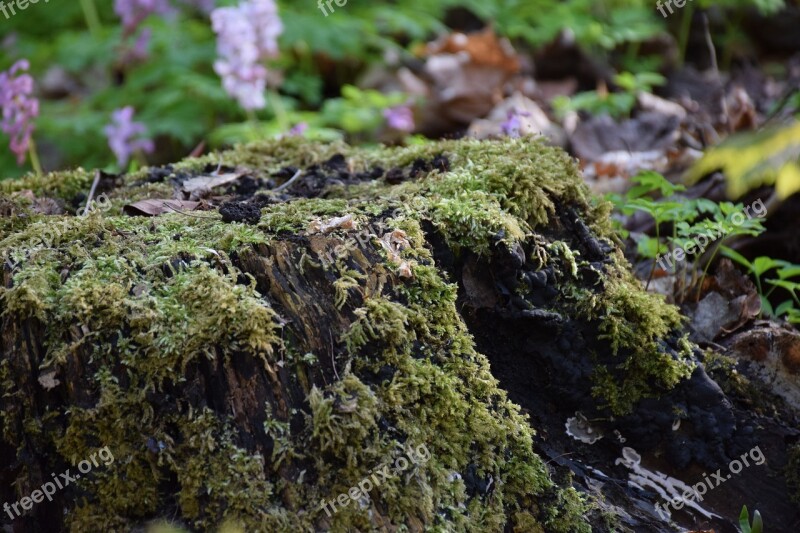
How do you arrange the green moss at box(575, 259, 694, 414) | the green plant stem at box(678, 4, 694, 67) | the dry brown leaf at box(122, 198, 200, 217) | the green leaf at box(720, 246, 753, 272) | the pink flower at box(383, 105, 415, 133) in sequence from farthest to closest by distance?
the green plant stem at box(678, 4, 694, 67), the pink flower at box(383, 105, 415, 133), the green leaf at box(720, 246, 753, 272), the dry brown leaf at box(122, 198, 200, 217), the green moss at box(575, 259, 694, 414)

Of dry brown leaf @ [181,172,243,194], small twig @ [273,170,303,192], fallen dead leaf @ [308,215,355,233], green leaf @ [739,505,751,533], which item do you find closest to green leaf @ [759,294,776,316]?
green leaf @ [739,505,751,533]

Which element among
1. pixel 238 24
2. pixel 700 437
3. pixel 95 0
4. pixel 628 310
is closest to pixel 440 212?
pixel 628 310

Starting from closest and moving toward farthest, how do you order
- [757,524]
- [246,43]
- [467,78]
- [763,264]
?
[757,524] < [763,264] < [246,43] < [467,78]

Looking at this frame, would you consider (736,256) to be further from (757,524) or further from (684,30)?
(684,30)

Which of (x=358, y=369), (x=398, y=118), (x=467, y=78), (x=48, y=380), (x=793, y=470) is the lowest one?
(x=793, y=470)

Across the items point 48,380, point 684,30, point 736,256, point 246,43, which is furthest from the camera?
point 684,30

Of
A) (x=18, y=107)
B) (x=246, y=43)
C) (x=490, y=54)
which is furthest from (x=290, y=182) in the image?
(x=490, y=54)

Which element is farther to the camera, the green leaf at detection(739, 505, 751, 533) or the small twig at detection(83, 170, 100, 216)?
the small twig at detection(83, 170, 100, 216)

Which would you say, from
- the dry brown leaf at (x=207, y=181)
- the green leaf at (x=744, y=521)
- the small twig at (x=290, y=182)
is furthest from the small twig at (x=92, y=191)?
the green leaf at (x=744, y=521)

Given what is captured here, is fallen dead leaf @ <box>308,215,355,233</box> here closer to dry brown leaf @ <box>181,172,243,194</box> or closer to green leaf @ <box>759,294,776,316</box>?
dry brown leaf @ <box>181,172,243,194</box>
